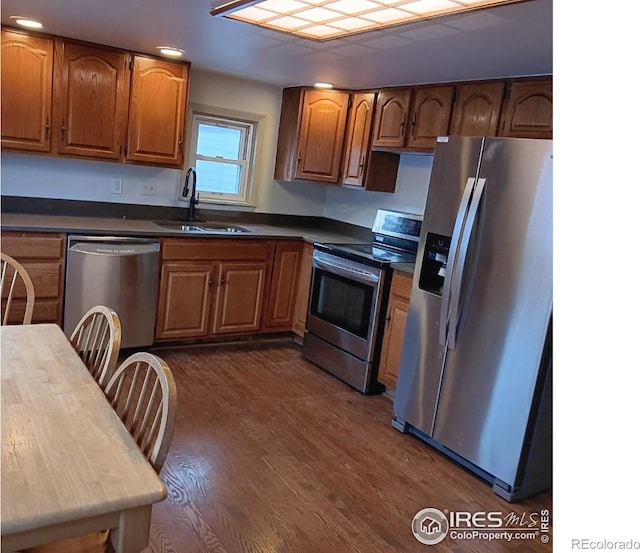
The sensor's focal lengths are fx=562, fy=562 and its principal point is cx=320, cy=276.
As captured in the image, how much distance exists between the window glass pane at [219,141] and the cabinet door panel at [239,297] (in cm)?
101

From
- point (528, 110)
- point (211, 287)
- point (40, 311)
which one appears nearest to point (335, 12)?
point (528, 110)

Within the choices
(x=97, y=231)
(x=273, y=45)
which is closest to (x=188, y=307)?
(x=97, y=231)

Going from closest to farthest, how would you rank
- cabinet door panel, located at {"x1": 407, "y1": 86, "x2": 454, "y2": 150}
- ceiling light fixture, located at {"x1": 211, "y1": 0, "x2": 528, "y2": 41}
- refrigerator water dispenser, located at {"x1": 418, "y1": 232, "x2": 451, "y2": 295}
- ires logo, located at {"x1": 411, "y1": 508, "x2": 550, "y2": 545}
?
1. ceiling light fixture, located at {"x1": 211, "y1": 0, "x2": 528, "y2": 41}
2. ires logo, located at {"x1": 411, "y1": 508, "x2": 550, "y2": 545}
3. refrigerator water dispenser, located at {"x1": 418, "y1": 232, "x2": 451, "y2": 295}
4. cabinet door panel, located at {"x1": 407, "y1": 86, "x2": 454, "y2": 150}

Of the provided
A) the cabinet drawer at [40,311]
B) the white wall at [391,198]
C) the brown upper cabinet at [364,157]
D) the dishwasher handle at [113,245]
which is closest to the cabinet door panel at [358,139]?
the brown upper cabinet at [364,157]

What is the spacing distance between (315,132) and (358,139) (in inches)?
13.9

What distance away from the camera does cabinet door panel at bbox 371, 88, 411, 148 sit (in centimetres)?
386

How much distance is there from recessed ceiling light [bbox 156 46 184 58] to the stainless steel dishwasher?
118 centimetres

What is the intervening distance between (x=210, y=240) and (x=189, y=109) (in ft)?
3.49

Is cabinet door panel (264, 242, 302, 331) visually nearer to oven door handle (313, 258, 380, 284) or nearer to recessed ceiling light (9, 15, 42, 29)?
oven door handle (313, 258, 380, 284)

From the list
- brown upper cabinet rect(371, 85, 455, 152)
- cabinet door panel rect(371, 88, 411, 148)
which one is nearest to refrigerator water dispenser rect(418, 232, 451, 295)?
brown upper cabinet rect(371, 85, 455, 152)

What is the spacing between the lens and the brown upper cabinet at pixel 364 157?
164 inches

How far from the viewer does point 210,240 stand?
3.86 metres

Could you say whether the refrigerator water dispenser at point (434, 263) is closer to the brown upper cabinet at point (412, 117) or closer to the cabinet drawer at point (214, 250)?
the brown upper cabinet at point (412, 117)
